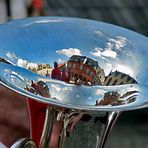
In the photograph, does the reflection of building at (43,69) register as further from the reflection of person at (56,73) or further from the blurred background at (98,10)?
the blurred background at (98,10)

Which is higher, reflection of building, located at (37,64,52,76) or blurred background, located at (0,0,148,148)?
reflection of building, located at (37,64,52,76)

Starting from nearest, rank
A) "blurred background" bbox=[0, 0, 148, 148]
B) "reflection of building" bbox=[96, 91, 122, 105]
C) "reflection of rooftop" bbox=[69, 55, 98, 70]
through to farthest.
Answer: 1. "reflection of building" bbox=[96, 91, 122, 105]
2. "reflection of rooftop" bbox=[69, 55, 98, 70]
3. "blurred background" bbox=[0, 0, 148, 148]

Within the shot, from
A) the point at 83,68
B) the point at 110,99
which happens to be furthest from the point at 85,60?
the point at 110,99

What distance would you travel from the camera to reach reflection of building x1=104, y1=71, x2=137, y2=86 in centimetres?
142

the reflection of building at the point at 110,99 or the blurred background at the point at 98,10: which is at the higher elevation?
the reflection of building at the point at 110,99

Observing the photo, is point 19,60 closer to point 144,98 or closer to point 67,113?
point 67,113

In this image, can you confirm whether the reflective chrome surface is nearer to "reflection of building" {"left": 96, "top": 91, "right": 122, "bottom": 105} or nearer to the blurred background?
"reflection of building" {"left": 96, "top": 91, "right": 122, "bottom": 105}

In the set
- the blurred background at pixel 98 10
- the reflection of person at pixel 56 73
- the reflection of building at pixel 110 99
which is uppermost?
the reflection of person at pixel 56 73

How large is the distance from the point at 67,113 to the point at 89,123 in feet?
0.26

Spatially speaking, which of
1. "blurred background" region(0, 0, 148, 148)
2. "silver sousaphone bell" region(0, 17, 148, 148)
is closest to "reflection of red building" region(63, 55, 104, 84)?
"silver sousaphone bell" region(0, 17, 148, 148)

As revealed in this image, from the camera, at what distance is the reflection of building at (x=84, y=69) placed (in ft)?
4.71

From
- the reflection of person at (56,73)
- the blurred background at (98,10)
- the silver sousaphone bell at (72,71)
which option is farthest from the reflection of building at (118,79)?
the blurred background at (98,10)

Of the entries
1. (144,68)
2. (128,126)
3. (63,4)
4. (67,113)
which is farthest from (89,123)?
(128,126)

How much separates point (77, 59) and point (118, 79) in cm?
11
